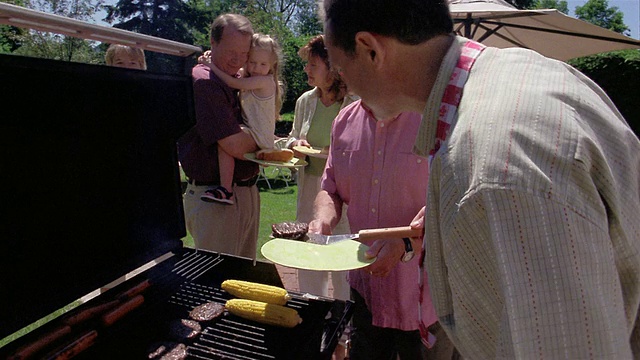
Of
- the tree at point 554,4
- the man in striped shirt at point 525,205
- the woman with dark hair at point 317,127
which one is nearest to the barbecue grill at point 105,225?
the man in striped shirt at point 525,205

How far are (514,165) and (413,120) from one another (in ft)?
4.91

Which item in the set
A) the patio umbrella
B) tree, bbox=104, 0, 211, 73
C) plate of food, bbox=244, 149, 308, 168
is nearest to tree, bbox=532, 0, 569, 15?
tree, bbox=104, 0, 211, 73

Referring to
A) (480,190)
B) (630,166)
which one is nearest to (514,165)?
(480,190)

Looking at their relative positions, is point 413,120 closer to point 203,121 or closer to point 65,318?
point 203,121

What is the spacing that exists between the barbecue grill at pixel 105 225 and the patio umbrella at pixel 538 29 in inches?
239

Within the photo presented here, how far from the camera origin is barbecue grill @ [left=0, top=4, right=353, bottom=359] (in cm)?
149

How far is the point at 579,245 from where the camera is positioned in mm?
759

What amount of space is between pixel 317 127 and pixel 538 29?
6.01 m

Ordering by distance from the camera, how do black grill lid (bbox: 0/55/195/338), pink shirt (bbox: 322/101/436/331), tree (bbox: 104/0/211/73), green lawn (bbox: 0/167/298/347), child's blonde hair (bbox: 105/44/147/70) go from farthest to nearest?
tree (bbox: 104/0/211/73) → green lawn (bbox: 0/167/298/347) → child's blonde hair (bbox: 105/44/147/70) → pink shirt (bbox: 322/101/436/331) → black grill lid (bbox: 0/55/195/338)

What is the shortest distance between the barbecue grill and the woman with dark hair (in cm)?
163

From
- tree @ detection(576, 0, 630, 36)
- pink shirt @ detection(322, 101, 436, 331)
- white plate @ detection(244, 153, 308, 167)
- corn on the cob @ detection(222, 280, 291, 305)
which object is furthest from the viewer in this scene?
tree @ detection(576, 0, 630, 36)

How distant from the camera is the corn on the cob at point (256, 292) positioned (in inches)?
77.2

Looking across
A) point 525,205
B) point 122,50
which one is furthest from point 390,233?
point 122,50

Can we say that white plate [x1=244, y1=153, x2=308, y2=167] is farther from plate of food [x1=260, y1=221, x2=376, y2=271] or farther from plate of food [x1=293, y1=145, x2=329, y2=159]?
plate of food [x1=260, y1=221, x2=376, y2=271]
